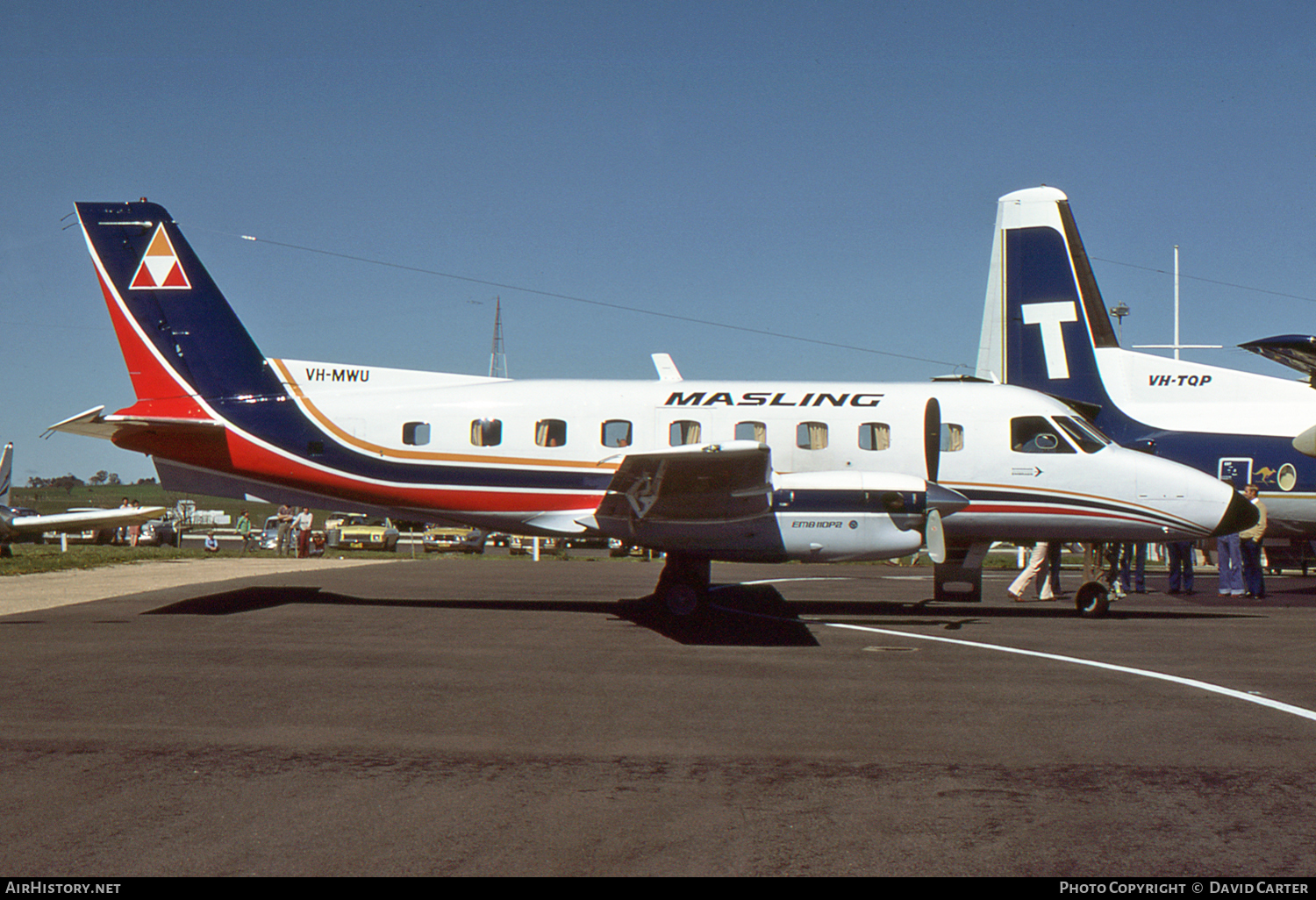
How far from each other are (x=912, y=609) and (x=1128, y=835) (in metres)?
10.2

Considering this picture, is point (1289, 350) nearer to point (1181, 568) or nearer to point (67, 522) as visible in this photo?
point (1181, 568)

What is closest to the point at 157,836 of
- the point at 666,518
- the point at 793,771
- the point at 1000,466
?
the point at 793,771

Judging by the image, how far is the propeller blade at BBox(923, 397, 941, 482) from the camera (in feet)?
44.0

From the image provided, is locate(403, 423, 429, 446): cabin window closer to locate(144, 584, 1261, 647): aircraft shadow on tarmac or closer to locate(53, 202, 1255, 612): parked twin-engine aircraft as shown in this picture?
locate(53, 202, 1255, 612): parked twin-engine aircraft

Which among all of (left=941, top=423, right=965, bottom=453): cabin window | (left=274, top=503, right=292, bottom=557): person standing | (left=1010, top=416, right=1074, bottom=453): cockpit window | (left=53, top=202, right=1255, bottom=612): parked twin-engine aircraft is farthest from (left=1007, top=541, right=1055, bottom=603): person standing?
(left=274, top=503, right=292, bottom=557): person standing

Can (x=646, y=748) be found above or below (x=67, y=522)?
below

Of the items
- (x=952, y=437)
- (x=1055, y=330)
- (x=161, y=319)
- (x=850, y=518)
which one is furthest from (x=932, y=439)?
(x=161, y=319)

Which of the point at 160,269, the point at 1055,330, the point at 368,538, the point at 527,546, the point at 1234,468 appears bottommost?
the point at 527,546

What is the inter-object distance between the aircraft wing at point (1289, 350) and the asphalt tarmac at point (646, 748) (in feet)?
10.7

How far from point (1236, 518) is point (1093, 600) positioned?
85.4 inches

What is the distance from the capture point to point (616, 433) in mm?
13633

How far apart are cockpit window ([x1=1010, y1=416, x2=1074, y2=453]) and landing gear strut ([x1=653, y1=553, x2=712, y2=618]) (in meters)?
4.66

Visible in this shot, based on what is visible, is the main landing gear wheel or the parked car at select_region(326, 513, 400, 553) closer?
the main landing gear wheel

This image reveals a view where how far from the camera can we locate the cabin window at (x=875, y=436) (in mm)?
13523
